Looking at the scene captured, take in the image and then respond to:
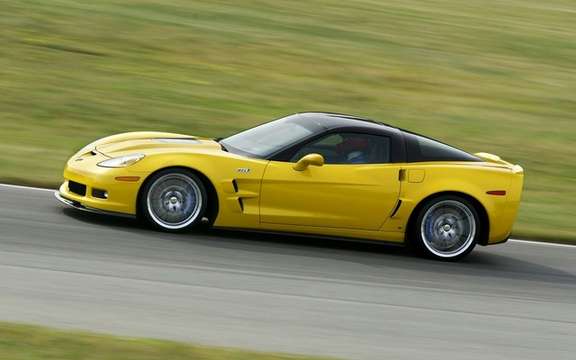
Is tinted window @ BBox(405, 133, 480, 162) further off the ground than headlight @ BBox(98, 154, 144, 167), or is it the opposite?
tinted window @ BBox(405, 133, 480, 162)

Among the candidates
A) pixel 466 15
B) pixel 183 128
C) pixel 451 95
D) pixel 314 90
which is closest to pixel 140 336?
pixel 183 128

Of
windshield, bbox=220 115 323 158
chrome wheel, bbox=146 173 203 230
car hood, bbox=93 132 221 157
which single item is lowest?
chrome wheel, bbox=146 173 203 230

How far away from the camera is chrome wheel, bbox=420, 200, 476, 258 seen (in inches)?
420

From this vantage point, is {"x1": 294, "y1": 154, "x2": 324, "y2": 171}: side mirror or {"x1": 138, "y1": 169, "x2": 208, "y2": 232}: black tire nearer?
{"x1": 138, "y1": 169, "x2": 208, "y2": 232}: black tire

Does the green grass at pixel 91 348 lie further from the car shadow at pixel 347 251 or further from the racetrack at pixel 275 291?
the car shadow at pixel 347 251

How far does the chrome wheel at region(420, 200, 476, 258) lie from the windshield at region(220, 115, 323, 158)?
1.48 metres

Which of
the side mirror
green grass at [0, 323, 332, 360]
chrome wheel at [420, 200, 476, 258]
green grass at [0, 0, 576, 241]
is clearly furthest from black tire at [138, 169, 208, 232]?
green grass at [0, 323, 332, 360]

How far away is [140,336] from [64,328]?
0.50 metres

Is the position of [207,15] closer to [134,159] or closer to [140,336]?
[134,159]

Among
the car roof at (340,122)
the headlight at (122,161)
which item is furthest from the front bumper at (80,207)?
the car roof at (340,122)

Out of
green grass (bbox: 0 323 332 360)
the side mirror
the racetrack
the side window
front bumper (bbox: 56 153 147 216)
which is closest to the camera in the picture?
green grass (bbox: 0 323 332 360)

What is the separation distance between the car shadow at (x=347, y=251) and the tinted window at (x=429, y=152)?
102 cm

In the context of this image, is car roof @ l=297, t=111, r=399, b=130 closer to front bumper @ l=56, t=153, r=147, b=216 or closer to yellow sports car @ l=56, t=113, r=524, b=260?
yellow sports car @ l=56, t=113, r=524, b=260

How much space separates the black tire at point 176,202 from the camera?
32.7 ft
